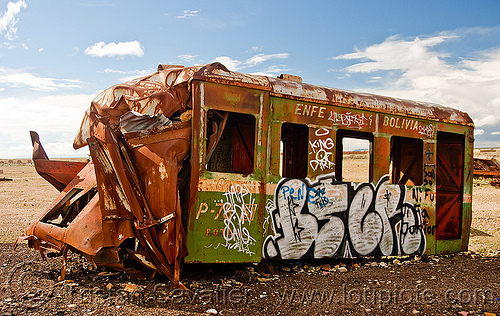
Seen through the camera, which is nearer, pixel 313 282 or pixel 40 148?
pixel 313 282

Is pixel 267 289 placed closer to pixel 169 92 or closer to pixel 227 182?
pixel 227 182

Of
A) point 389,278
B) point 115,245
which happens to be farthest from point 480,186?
point 115,245

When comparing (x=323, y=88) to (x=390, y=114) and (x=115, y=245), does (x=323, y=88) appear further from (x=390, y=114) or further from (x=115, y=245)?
(x=115, y=245)

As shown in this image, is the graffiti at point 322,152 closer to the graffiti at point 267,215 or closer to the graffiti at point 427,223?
the graffiti at point 267,215

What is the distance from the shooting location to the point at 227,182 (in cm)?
586

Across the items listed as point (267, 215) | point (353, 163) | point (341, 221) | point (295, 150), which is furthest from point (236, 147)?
point (353, 163)

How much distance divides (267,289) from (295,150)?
155 inches

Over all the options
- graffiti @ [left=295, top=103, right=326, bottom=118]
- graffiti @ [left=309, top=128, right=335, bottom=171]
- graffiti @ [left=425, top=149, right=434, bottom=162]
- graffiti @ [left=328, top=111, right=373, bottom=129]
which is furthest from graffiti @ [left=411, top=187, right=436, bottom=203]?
graffiti @ [left=295, top=103, right=326, bottom=118]

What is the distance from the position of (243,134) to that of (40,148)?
3676mm

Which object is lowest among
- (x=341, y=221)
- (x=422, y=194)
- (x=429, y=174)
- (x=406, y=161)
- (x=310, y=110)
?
(x=341, y=221)

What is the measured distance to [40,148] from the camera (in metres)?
7.12

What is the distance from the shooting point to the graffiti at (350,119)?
23.1 feet

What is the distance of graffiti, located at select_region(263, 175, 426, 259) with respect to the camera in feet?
20.9

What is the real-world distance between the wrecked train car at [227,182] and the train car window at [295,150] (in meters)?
1.16
